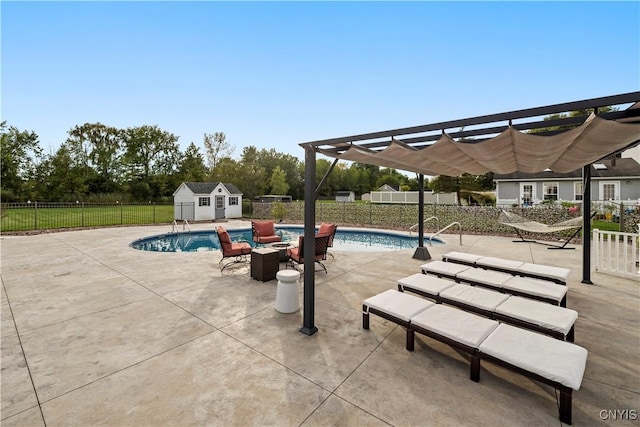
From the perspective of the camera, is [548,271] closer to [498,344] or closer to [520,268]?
[520,268]

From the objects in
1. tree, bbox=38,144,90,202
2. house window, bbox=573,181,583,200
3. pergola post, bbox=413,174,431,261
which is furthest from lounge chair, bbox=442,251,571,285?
tree, bbox=38,144,90,202

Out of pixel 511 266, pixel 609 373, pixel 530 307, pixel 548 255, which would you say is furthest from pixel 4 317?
pixel 548 255

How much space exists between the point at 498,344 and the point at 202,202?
19.9m

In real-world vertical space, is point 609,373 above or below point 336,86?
below

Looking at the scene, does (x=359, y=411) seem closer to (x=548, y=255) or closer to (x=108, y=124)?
(x=548, y=255)

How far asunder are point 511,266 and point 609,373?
103 inches

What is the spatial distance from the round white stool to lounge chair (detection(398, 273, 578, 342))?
1.66 meters

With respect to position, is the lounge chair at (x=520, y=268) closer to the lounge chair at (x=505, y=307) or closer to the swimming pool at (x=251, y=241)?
the lounge chair at (x=505, y=307)

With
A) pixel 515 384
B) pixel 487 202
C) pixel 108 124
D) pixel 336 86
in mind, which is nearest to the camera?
pixel 515 384

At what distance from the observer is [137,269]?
6.32m

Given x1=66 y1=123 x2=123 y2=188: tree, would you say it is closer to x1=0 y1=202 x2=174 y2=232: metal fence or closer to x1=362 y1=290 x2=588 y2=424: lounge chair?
x1=0 y1=202 x2=174 y2=232: metal fence

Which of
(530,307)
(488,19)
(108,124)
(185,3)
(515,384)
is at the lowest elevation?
(515,384)

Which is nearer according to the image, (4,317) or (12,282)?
(4,317)

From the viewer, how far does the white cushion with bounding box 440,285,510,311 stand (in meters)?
3.32
